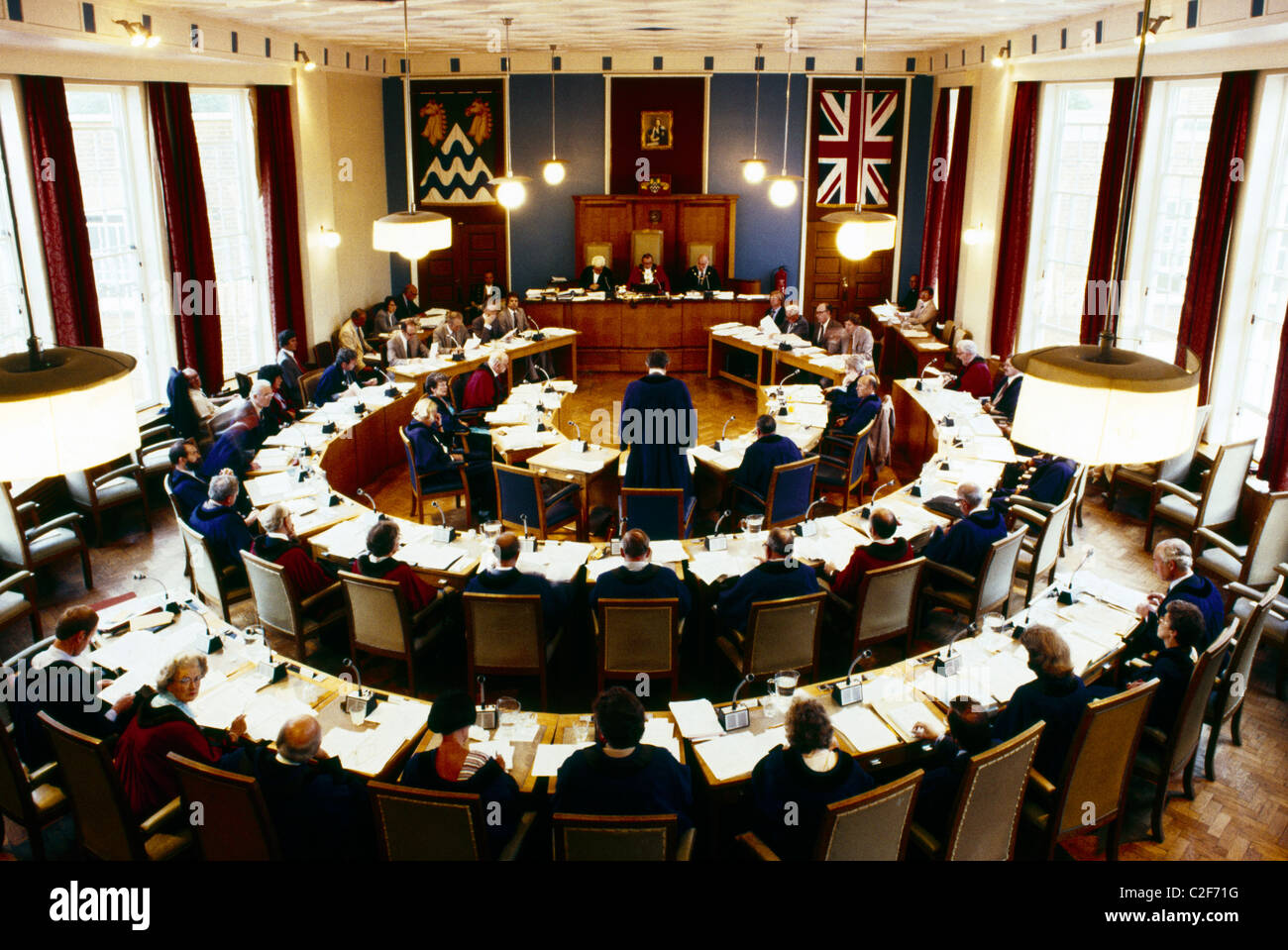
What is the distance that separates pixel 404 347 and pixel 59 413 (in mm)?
9425

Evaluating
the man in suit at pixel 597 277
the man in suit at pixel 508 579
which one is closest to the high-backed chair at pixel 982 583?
the man in suit at pixel 508 579

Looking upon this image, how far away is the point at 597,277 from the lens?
14117 millimetres

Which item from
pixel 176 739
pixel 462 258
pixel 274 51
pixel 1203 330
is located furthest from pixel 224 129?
pixel 1203 330

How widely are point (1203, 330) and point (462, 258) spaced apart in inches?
410

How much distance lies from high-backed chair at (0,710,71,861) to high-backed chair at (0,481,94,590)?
2727mm

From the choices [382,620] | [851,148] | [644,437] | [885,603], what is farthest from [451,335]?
[885,603]

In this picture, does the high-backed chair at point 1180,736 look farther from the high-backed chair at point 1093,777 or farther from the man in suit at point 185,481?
the man in suit at point 185,481

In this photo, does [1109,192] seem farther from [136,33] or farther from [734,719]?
[136,33]

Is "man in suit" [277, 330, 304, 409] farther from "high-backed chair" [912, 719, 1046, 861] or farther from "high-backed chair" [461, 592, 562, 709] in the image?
"high-backed chair" [912, 719, 1046, 861]

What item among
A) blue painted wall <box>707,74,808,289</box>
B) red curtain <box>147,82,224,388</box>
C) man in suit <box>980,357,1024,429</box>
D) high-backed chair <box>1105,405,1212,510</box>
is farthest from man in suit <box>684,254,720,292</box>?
high-backed chair <box>1105,405,1212,510</box>

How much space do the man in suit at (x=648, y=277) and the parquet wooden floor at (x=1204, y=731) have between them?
3.00 m

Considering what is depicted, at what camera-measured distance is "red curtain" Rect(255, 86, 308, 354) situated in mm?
10828

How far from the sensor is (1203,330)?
8148 millimetres

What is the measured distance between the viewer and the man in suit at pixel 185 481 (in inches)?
270
